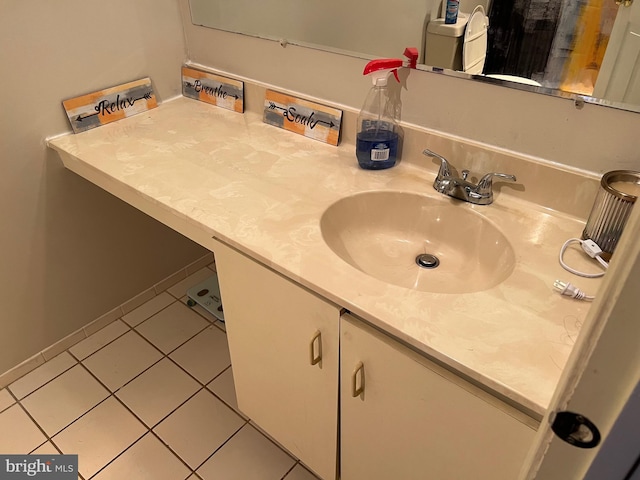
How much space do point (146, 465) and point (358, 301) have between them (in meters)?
0.98

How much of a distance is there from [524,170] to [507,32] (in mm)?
289

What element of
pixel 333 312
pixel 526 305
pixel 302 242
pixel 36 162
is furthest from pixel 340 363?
pixel 36 162

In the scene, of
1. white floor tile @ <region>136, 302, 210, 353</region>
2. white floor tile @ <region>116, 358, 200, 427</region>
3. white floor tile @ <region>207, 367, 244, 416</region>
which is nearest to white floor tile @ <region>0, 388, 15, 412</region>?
white floor tile @ <region>116, 358, 200, 427</region>

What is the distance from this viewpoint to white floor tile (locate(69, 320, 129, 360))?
5.66ft

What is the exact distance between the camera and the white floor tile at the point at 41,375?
1599 millimetres

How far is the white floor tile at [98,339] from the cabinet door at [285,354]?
740 millimetres

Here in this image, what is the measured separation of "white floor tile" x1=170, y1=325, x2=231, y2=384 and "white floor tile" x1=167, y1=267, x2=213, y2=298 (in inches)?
10.3

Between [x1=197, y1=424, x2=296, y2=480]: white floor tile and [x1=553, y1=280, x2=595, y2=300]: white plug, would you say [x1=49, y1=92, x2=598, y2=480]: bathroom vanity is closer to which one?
[x1=553, y1=280, x2=595, y2=300]: white plug

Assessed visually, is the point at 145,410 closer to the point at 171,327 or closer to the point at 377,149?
the point at 171,327

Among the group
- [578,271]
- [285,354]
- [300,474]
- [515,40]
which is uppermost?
[515,40]

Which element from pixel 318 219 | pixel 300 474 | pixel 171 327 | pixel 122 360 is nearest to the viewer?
pixel 318 219

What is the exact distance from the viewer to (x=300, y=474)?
136 centimetres

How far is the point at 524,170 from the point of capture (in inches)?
40.8

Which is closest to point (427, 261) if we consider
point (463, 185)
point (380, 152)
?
point (463, 185)
